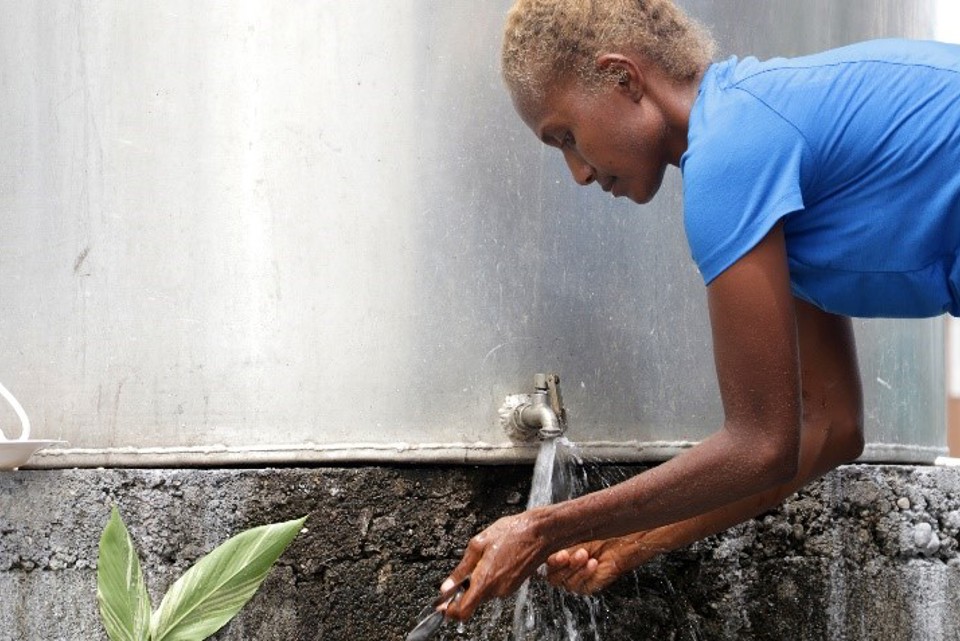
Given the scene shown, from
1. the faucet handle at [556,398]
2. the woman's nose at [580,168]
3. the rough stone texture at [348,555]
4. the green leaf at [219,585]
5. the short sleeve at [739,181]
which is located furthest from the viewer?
the faucet handle at [556,398]

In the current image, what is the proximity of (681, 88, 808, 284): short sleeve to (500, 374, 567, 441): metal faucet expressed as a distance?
71cm

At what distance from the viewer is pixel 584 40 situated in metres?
2.16

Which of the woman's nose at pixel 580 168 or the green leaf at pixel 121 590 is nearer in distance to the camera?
the woman's nose at pixel 580 168

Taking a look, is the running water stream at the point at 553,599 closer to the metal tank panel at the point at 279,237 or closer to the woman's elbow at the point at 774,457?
the metal tank panel at the point at 279,237

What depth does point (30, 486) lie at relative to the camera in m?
2.70

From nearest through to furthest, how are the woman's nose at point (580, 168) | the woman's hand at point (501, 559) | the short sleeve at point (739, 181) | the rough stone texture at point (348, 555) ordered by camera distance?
the short sleeve at point (739, 181) < the woman's hand at point (501, 559) < the woman's nose at point (580, 168) < the rough stone texture at point (348, 555)

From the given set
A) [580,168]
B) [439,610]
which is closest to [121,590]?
[439,610]

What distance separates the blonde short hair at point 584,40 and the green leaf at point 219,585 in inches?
33.5

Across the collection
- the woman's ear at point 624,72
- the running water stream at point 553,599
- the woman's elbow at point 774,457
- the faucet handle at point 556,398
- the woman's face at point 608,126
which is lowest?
the running water stream at point 553,599

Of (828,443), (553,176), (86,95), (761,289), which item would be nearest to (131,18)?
(86,95)

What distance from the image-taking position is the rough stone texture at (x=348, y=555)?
2594 millimetres

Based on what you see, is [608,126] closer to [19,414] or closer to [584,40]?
[584,40]

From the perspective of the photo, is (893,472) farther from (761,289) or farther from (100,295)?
(100,295)

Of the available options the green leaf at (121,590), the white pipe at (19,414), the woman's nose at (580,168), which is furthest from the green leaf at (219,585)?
the woman's nose at (580,168)
